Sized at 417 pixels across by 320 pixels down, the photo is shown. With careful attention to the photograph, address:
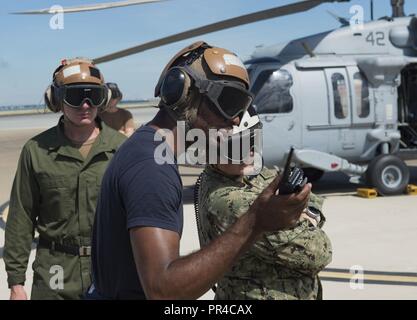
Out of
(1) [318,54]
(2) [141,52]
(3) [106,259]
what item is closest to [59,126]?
(3) [106,259]

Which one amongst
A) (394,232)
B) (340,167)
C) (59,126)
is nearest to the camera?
(59,126)

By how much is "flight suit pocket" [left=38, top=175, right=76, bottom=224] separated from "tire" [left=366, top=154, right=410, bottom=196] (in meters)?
7.47

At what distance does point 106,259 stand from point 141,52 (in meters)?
7.42

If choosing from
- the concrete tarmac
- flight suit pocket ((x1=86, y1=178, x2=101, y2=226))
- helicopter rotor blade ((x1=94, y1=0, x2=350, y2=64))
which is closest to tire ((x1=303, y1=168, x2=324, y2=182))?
the concrete tarmac

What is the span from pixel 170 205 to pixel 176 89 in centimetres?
35

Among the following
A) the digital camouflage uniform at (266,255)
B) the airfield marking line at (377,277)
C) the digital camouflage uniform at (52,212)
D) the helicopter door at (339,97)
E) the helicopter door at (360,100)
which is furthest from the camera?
the helicopter door at (360,100)

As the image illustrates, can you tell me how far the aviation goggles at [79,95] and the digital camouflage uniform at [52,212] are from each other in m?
0.22

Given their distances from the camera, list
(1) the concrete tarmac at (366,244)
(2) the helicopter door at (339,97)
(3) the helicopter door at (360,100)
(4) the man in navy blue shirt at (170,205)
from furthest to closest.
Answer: (3) the helicopter door at (360,100) < (2) the helicopter door at (339,97) < (1) the concrete tarmac at (366,244) < (4) the man in navy blue shirt at (170,205)

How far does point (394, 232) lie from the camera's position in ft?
23.4

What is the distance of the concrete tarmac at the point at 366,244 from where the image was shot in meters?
5.04

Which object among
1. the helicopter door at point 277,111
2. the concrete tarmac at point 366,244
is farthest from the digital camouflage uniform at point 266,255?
the helicopter door at point 277,111

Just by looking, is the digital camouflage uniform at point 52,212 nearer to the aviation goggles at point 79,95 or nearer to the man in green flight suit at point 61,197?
the man in green flight suit at point 61,197
